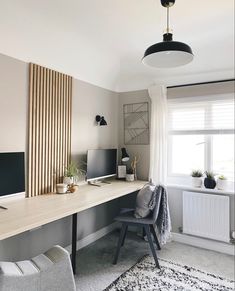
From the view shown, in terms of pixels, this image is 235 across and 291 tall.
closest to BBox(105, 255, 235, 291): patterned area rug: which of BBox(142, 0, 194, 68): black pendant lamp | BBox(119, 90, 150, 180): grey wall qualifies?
BBox(119, 90, 150, 180): grey wall

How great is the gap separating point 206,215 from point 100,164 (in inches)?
60.8

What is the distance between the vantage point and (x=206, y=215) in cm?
314

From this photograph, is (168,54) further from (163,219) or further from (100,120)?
(163,219)

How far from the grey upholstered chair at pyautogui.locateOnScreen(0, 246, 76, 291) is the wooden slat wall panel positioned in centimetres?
93

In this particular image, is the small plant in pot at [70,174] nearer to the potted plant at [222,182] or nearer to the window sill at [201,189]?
the window sill at [201,189]

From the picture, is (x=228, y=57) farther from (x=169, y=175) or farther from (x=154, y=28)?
(x=169, y=175)

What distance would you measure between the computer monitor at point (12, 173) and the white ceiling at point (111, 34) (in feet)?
3.19

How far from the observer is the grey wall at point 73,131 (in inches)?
89.5

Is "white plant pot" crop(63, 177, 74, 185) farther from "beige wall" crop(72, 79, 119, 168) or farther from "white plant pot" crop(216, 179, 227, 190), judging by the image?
"white plant pot" crop(216, 179, 227, 190)

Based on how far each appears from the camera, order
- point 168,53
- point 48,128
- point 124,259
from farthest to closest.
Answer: point 124,259 < point 48,128 < point 168,53

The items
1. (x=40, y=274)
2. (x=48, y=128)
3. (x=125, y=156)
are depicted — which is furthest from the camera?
(x=125, y=156)

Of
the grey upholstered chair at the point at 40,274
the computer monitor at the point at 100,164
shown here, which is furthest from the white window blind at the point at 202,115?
the grey upholstered chair at the point at 40,274

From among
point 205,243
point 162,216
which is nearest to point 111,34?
point 162,216

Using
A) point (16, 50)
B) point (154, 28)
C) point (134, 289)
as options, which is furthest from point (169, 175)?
point (16, 50)
